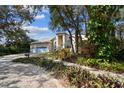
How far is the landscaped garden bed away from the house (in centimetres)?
20

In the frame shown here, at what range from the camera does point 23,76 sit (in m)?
5.51

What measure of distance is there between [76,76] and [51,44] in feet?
2.58

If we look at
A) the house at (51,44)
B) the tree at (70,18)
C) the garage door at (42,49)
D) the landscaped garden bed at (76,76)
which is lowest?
the landscaped garden bed at (76,76)

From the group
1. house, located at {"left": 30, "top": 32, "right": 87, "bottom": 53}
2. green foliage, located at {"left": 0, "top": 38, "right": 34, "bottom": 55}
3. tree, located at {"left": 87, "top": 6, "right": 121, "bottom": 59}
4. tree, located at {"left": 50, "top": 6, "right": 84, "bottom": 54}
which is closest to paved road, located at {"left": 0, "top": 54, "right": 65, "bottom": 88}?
green foliage, located at {"left": 0, "top": 38, "right": 34, "bottom": 55}

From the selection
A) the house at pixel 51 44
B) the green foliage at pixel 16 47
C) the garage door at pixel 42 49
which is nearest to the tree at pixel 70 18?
the house at pixel 51 44

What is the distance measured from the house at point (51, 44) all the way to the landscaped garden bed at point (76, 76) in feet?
0.66

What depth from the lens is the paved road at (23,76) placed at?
17.3ft

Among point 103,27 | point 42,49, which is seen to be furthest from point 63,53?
point 103,27

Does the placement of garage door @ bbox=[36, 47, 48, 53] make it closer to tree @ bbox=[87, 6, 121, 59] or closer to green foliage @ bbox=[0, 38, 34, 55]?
green foliage @ bbox=[0, 38, 34, 55]

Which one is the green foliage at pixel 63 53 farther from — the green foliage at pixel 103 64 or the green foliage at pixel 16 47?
the green foliage at pixel 16 47

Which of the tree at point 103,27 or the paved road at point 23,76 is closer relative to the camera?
the paved road at point 23,76
